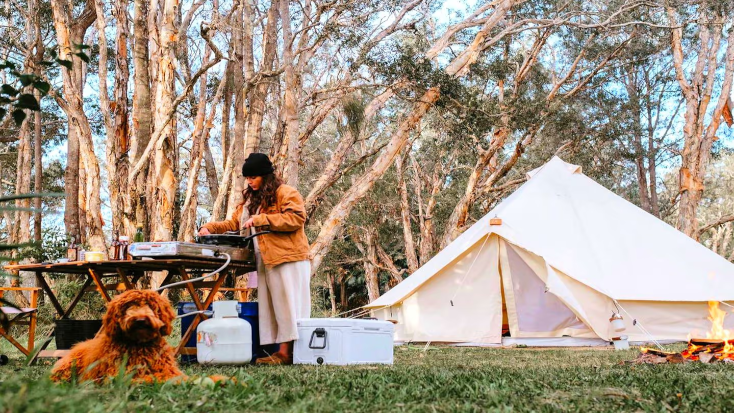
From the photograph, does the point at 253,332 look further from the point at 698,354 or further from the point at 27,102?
the point at 698,354

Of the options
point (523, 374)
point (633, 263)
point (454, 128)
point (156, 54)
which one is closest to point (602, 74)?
point (454, 128)

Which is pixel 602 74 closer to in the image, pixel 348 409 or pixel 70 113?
pixel 70 113

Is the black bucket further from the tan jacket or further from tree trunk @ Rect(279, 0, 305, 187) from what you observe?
tree trunk @ Rect(279, 0, 305, 187)

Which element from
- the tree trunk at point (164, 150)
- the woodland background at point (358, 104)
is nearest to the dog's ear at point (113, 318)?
the woodland background at point (358, 104)

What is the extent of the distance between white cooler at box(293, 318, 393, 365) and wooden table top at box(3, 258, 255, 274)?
579 mm

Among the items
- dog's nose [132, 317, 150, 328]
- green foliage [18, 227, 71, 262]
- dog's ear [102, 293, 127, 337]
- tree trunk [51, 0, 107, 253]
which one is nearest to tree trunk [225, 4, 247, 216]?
tree trunk [51, 0, 107, 253]

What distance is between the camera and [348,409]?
1909 millimetres

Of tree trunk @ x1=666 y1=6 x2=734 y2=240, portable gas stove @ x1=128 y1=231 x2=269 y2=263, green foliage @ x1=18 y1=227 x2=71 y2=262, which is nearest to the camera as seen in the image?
portable gas stove @ x1=128 y1=231 x2=269 y2=263

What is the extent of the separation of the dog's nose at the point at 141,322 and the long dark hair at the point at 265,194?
1.84 meters

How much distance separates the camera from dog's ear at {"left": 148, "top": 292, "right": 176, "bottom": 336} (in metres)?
2.58

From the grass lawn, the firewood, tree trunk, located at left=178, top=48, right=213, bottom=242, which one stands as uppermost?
tree trunk, located at left=178, top=48, right=213, bottom=242

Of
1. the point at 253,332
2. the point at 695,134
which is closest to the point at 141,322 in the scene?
the point at 253,332

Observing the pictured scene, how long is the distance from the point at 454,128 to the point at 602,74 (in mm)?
5968

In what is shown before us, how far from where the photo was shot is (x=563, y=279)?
7.23 metres
